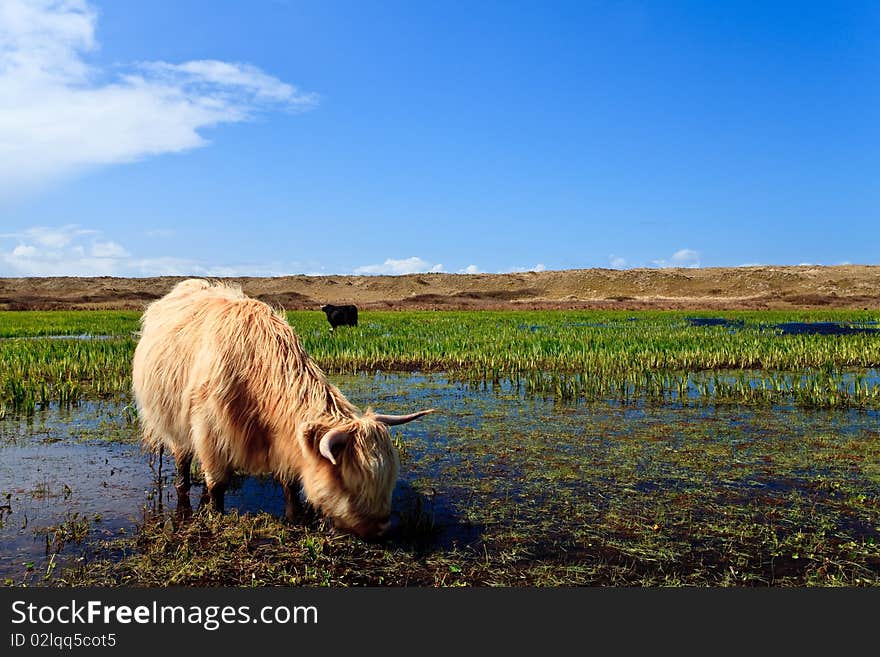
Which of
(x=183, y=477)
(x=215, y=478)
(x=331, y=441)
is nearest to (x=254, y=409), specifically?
(x=215, y=478)

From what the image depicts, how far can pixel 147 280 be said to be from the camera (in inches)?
4131

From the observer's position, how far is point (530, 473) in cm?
650

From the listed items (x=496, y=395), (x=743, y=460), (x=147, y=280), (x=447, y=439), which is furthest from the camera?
(x=147, y=280)

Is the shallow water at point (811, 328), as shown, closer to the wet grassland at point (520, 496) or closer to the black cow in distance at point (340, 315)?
the wet grassland at point (520, 496)

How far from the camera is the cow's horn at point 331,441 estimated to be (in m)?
4.09

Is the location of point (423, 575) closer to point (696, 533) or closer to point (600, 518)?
point (600, 518)

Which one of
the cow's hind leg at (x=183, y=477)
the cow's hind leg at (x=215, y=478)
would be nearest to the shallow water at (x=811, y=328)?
the cow's hind leg at (x=183, y=477)

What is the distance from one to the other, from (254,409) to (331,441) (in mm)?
1079

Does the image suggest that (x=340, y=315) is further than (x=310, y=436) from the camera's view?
Yes

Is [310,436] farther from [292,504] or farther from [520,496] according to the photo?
[520,496]

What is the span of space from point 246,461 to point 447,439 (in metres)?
3.48

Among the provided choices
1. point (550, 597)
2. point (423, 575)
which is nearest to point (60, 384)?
point (423, 575)

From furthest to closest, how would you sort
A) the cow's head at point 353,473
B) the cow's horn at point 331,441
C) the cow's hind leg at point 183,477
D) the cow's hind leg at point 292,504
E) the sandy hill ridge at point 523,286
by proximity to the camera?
the sandy hill ridge at point 523,286 < the cow's hind leg at point 183,477 < the cow's hind leg at point 292,504 < the cow's head at point 353,473 < the cow's horn at point 331,441

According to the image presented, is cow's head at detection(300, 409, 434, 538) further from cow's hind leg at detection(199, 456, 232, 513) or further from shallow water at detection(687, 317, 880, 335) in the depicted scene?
shallow water at detection(687, 317, 880, 335)
